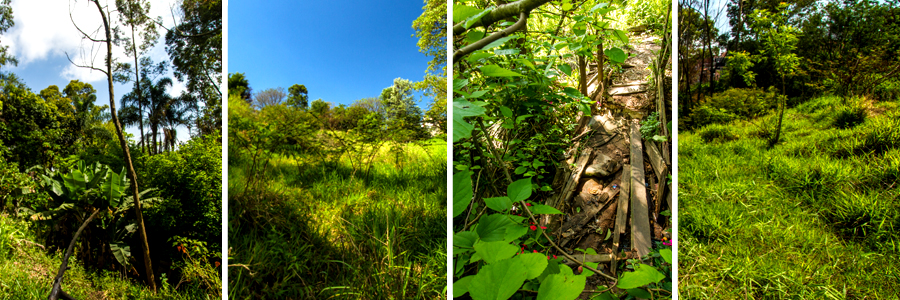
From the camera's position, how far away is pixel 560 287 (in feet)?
2.17

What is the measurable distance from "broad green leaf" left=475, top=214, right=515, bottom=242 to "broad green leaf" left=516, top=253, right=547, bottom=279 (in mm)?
80

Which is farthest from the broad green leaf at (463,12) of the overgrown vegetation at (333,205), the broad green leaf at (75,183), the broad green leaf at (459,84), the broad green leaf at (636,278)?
the broad green leaf at (75,183)

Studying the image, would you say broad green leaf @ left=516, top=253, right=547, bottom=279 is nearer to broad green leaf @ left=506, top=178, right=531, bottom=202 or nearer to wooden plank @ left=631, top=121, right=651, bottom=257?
broad green leaf @ left=506, top=178, right=531, bottom=202

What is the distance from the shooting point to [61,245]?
1300mm

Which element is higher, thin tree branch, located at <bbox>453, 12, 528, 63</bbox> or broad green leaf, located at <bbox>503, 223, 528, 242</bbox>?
thin tree branch, located at <bbox>453, 12, 528, 63</bbox>

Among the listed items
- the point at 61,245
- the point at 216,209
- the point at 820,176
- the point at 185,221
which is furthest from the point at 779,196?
the point at 61,245

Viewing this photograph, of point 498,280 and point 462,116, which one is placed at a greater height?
point 462,116

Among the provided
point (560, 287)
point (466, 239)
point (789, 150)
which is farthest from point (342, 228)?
point (789, 150)

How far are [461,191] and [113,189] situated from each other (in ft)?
5.05

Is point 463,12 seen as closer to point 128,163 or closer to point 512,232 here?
point 512,232

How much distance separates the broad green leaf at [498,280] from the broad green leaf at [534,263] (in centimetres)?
1

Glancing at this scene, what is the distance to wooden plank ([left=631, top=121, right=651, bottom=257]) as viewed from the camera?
2.63 feet

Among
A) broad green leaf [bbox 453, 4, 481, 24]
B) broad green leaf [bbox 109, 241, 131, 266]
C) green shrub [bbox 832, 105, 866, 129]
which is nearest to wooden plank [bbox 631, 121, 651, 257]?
broad green leaf [bbox 453, 4, 481, 24]

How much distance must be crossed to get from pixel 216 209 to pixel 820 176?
8.44 ft
